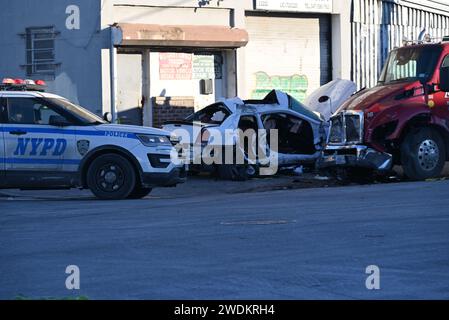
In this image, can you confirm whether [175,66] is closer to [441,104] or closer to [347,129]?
[347,129]

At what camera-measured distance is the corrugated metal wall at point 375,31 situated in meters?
26.2

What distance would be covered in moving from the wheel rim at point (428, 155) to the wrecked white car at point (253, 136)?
107 inches

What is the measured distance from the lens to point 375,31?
88.6 feet

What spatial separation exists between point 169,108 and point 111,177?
856cm

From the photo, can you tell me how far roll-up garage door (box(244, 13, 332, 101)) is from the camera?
24.3 metres

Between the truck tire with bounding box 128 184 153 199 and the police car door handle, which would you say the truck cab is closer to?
the truck tire with bounding box 128 184 153 199

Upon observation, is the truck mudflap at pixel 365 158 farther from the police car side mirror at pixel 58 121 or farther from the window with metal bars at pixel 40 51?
the window with metal bars at pixel 40 51

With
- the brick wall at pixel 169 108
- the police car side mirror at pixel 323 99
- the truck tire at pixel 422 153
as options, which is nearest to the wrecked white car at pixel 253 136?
the police car side mirror at pixel 323 99

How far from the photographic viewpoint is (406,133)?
1655cm


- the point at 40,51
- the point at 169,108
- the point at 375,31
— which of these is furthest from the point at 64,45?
the point at 375,31

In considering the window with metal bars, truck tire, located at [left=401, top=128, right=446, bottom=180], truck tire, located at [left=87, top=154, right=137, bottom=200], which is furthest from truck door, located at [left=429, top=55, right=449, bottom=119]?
the window with metal bars

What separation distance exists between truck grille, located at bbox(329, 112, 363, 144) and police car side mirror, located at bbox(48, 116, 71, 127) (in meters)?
5.15
